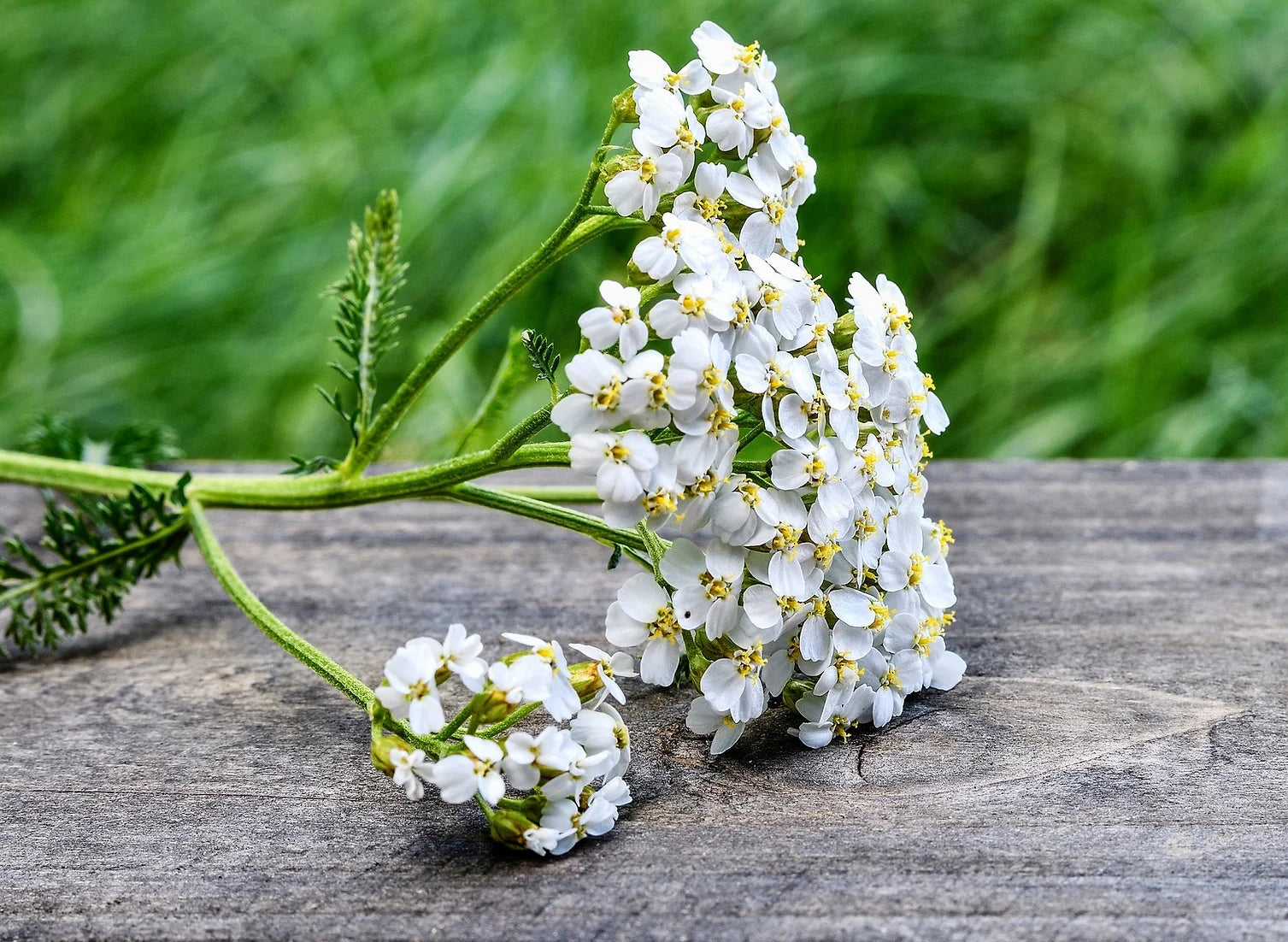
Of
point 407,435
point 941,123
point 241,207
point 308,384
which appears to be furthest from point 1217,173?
point 241,207

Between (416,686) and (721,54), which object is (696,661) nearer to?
(416,686)

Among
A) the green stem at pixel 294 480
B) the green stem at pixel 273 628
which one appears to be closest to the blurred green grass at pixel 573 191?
the green stem at pixel 294 480

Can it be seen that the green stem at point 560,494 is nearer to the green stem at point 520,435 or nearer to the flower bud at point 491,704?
the green stem at point 520,435

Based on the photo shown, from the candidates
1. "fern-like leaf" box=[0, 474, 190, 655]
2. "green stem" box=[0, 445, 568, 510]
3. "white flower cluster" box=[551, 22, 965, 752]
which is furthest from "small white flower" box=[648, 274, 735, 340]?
"fern-like leaf" box=[0, 474, 190, 655]

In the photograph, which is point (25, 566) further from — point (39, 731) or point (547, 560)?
point (547, 560)

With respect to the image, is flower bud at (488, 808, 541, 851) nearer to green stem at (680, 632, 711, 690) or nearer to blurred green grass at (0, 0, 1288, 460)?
green stem at (680, 632, 711, 690)

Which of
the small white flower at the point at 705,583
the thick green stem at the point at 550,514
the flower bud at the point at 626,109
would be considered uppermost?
the flower bud at the point at 626,109
